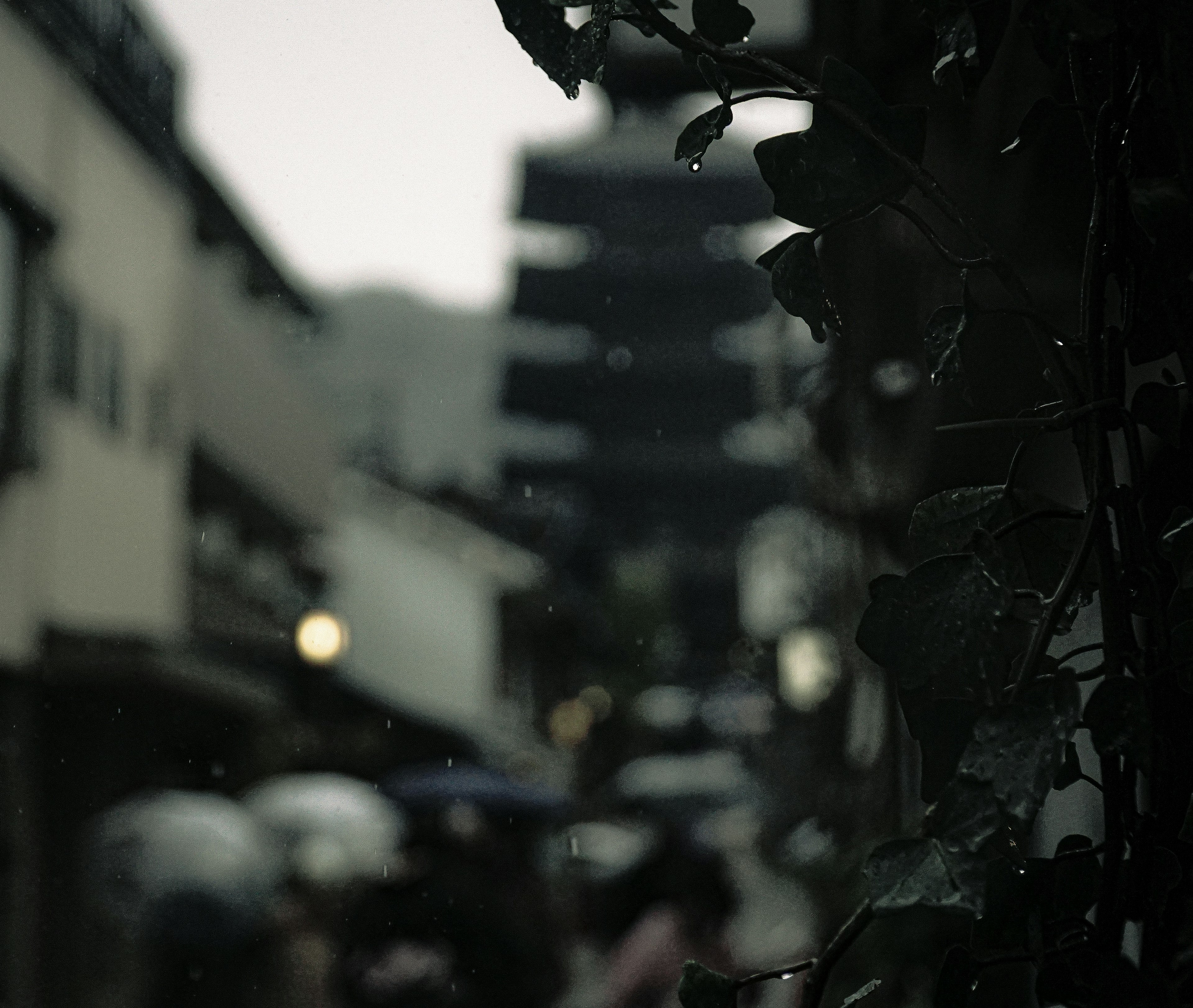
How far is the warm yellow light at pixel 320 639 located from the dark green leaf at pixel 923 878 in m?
6.51

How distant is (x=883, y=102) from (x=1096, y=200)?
5.7 inches

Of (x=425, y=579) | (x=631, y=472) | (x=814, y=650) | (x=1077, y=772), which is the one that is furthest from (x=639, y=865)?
(x=631, y=472)

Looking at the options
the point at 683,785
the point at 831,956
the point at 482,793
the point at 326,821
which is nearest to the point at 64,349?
the point at 326,821

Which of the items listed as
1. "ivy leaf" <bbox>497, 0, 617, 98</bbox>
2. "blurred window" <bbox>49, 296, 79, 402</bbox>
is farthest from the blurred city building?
"ivy leaf" <bbox>497, 0, 617, 98</bbox>

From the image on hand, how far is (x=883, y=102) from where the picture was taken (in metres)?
0.86

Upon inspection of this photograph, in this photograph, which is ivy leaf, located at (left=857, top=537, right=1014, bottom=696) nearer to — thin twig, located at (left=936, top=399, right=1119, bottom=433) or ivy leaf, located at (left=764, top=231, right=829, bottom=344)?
thin twig, located at (left=936, top=399, right=1119, bottom=433)

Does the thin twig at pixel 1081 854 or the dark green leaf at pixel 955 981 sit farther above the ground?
the thin twig at pixel 1081 854

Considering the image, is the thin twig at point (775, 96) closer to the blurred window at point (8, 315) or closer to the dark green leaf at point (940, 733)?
the dark green leaf at point (940, 733)

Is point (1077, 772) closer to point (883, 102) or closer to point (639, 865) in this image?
point (883, 102)

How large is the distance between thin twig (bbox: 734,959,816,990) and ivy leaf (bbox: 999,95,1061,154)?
527 mm

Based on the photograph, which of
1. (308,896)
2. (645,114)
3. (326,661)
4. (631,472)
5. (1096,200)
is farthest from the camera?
(631,472)

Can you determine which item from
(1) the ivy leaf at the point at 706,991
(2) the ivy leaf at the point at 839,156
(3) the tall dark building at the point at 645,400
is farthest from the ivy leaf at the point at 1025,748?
(3) the tall dark building at the point at 645,400

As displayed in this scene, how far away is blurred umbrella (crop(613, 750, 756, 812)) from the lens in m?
24.5

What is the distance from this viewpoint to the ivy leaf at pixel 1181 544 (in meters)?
0.83
